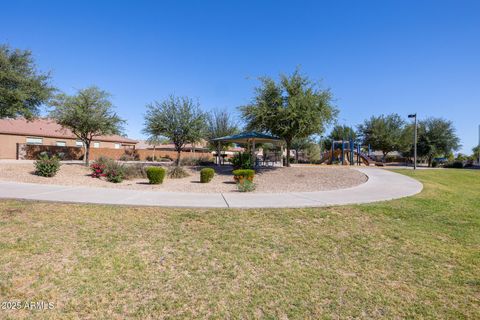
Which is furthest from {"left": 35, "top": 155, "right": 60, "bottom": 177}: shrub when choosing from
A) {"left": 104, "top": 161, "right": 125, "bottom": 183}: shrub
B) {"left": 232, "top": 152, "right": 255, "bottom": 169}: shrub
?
{"left": 232, "top": 152, "right": 255, "bottom": 169}: shrub

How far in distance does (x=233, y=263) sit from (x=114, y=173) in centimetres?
1124

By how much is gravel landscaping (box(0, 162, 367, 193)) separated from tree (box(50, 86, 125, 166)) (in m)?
5.20

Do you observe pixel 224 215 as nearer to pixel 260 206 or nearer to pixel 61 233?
pixel 260 206

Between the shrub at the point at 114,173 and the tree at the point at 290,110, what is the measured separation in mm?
9218

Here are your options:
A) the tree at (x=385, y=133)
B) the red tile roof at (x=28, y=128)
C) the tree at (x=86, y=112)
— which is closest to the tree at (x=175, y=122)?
the tree at (x=86, y=112)

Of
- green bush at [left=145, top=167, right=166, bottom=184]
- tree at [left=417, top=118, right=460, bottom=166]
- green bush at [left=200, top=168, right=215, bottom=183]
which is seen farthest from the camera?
tree at [left=417, top=118, right=460, bottom=166]

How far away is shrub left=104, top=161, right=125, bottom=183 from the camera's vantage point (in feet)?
43.6

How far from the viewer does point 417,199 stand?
9.38 m

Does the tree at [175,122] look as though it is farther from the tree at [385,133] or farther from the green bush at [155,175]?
the tree at [385,133]

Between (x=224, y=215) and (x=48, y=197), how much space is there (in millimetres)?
5291

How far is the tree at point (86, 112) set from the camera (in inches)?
786

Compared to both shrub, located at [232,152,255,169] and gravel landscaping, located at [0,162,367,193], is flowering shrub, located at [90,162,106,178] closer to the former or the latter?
gravel landscaping, located at [0,162,367,193]

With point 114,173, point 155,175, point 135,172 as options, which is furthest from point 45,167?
point 155,175

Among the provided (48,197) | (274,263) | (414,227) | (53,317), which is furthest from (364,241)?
(48,197)
